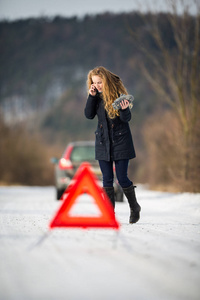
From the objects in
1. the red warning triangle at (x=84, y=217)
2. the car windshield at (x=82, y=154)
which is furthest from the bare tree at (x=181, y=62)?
the red warning triangle at (x=84, y=217)

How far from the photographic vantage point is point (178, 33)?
13352 millimetres

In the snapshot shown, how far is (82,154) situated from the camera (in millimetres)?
11508

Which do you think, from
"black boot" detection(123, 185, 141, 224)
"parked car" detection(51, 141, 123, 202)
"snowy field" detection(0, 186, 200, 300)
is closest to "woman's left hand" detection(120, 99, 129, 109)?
"black boot" detection(123, 185, 141, 224)

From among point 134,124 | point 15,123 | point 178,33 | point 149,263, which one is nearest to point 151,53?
point 178,33

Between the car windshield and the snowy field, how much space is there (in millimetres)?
6262

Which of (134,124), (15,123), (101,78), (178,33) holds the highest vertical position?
(178,33)

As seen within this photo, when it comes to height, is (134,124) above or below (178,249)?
below

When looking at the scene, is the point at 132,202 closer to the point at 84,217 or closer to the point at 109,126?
the point at 109,126

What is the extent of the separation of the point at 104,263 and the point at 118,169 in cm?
223

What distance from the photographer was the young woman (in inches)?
207

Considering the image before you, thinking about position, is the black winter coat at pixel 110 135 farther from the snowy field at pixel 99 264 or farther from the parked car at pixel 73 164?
the parked car at pixel 73 164

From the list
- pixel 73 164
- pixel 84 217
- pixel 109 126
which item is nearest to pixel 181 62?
pixel 73 164

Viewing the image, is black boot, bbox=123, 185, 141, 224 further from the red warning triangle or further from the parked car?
the parked car

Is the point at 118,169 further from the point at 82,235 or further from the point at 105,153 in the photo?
the point at 82,235
